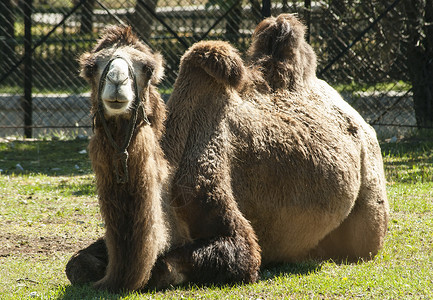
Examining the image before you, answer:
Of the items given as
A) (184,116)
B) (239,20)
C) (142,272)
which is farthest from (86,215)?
(239,20)

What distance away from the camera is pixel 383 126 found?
11.1m

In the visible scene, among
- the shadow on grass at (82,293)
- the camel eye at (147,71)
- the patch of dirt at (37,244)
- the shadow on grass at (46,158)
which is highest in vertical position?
the camel eye at (147,71)

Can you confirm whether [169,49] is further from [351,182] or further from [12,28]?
[351,182]

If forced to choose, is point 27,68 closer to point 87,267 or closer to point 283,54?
point 283,54

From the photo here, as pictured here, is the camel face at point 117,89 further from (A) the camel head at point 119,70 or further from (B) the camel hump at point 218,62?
(B) the camel hump at point 218,62

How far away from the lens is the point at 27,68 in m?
10.9

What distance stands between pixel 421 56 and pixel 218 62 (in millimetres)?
6895

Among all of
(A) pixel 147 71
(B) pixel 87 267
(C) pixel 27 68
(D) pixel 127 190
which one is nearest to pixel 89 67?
(A) pixel 147 71

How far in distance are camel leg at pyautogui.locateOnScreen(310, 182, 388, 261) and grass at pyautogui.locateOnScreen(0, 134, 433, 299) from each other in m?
0.13

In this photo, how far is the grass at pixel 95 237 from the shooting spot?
14.0ft

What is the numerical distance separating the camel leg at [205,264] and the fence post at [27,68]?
284 inches

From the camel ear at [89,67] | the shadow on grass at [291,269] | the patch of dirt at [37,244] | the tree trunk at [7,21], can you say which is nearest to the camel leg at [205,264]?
the shadow on grass at [291,269]

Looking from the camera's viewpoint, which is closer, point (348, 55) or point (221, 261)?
point (221, 261)

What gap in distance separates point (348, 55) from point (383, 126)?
1.35m
